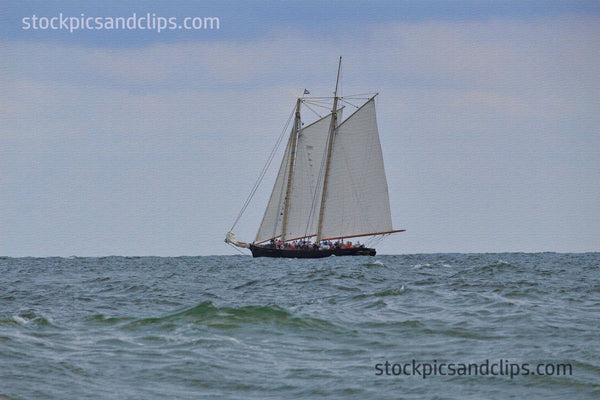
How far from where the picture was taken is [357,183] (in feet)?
276

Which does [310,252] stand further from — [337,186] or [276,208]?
[337,186]

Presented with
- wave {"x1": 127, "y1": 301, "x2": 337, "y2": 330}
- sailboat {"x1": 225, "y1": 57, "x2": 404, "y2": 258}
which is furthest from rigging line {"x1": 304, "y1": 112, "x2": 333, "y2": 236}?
wave {"x1": 127, "y1": 301, "x2": 337, "y2": 330}

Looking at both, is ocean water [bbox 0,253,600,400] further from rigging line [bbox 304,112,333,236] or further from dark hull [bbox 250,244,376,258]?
dark hull [bbox 250,244,376,258]

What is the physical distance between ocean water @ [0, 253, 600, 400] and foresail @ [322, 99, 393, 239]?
2200 inches

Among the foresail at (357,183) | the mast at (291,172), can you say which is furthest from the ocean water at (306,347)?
the mast at (291,172)

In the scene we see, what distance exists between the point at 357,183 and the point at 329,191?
503 centimetres

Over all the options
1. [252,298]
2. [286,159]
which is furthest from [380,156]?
[252,298]

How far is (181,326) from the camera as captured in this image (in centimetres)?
1886

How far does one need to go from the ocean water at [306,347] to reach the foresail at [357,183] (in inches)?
2200

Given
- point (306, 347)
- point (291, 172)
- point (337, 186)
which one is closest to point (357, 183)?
point (337, 186)

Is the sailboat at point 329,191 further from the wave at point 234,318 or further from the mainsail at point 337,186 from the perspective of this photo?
the wave at point 234,318

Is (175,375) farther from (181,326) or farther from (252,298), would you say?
(252,298)

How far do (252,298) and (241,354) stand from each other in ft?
35.5

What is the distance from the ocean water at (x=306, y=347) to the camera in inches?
494
